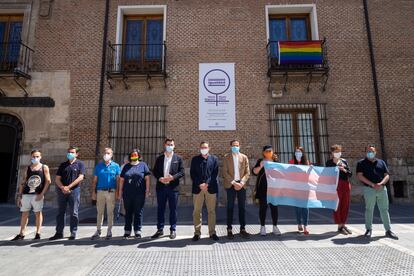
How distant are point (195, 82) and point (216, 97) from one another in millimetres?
1045

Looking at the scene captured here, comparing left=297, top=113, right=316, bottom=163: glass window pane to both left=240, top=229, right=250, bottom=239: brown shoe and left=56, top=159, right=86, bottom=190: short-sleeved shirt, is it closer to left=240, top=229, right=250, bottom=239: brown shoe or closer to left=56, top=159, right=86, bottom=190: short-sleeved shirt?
left=240, top=229, right=250, bottom=239: brown shoe

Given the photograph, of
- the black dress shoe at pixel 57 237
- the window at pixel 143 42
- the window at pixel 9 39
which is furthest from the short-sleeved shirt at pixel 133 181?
the window at pixel 9 39

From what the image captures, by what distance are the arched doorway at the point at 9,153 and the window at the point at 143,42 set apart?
4904 mm

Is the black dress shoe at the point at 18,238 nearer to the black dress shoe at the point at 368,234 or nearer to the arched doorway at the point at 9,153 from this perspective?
the arched doorway at the point at 9,153

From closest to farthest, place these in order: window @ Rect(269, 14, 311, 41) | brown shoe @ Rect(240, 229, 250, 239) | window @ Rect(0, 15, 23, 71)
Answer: brown shoe @ Rect(240, 229, 250, 239) < window @ Rect(0, 15, 23, 71) < window @ Rect(269, 14, 311, 41)

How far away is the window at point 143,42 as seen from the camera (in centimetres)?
1119

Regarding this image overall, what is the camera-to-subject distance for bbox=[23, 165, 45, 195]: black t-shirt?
5.32m

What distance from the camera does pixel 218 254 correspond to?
13.8ft

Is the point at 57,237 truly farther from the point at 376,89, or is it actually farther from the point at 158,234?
the point at 376,89

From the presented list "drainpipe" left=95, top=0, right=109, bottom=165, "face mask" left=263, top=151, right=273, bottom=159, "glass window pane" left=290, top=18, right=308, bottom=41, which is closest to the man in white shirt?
"face mask" left=263, top=151, right=273, bottom=159

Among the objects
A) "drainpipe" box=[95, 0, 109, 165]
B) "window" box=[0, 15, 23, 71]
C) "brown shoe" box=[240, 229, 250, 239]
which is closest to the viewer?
"brown shoe" box=[240, 229, 250, 239]

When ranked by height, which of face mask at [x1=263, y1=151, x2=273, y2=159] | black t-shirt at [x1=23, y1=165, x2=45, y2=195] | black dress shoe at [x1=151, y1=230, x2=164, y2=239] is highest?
face mask at [x1=263, y1=151, x2=273, y2=159]

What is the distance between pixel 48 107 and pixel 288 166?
9.48 m

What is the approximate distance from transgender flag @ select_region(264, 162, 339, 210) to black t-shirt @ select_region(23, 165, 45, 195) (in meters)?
4.50
